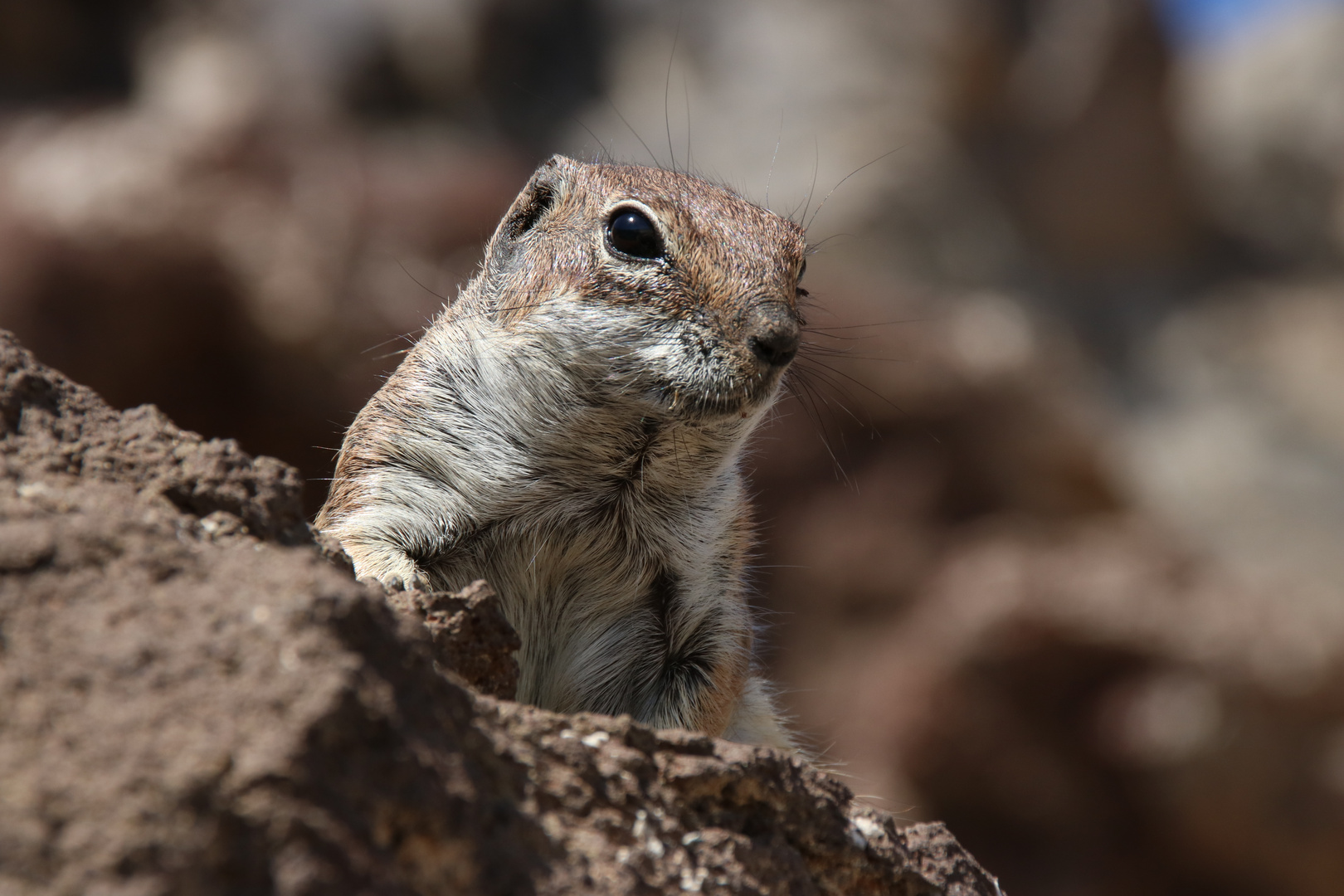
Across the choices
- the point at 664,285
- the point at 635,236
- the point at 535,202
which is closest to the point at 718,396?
the point at 664,285

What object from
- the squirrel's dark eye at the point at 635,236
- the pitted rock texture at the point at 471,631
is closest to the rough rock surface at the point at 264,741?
the pitted rock texture at the point at 471,631

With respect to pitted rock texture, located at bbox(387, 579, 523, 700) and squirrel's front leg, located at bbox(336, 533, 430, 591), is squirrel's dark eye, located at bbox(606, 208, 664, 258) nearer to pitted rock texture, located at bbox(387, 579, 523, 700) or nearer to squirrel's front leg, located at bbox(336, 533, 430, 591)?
squirrel's front leg, located at bbox(336, 533, 430, 591)

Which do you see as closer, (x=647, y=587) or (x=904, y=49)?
(x=647, y=587)

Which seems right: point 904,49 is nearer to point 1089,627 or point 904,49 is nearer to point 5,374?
point 1089,627

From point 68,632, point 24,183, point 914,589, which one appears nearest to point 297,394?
point 24,183

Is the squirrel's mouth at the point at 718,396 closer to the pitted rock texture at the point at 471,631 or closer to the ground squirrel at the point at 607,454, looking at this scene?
the ground squirrel at the point at 607,454

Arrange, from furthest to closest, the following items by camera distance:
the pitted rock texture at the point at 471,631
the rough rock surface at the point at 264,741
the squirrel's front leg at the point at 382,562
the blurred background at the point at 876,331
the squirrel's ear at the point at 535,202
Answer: the blurred background at the point at 876,331 < the squirrel's ear at the point at 535,202 < the squirrel's front leg at the point at 382,562 < the pitted rock texture at the point at 471,631 < the rough rock surface at the point at 264,741
